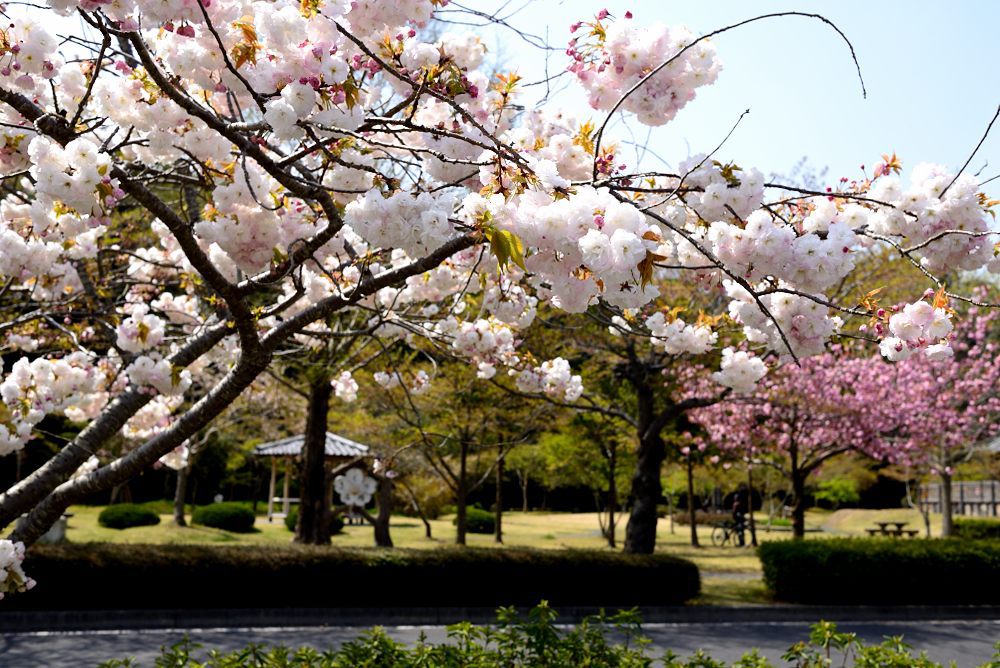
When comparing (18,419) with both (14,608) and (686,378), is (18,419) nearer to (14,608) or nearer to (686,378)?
(14,608)

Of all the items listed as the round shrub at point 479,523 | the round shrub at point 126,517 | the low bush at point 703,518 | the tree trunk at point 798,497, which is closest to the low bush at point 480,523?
the round shrub at point 479,523

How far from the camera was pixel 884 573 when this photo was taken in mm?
12945

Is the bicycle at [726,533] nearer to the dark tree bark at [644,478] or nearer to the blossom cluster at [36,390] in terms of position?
the dark tree bark at [644,478]

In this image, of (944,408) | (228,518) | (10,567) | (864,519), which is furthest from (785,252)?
(864,519)

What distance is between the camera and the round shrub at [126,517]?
22766 millimetres

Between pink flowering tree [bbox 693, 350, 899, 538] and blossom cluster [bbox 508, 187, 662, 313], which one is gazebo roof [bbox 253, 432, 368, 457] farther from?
blossom cluster [bbox 508, 187, 662, 313]

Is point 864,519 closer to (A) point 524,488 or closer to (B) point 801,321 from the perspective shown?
(A) point 524,488

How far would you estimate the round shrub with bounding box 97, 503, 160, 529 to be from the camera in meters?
22.8

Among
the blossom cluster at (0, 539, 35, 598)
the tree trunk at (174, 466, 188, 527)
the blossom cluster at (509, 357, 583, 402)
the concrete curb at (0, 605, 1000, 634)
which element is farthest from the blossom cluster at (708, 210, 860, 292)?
the tree trunk at (174, 466, 188, 527)

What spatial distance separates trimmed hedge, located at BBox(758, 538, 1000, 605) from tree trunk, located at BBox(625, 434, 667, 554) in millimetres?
1941

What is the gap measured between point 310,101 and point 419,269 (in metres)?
0.75

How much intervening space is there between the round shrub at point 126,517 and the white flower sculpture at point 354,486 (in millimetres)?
6080

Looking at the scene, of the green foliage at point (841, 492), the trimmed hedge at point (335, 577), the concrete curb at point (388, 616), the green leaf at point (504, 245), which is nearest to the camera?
the green leaf at point (504, 245)

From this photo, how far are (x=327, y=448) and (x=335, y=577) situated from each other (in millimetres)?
11162
